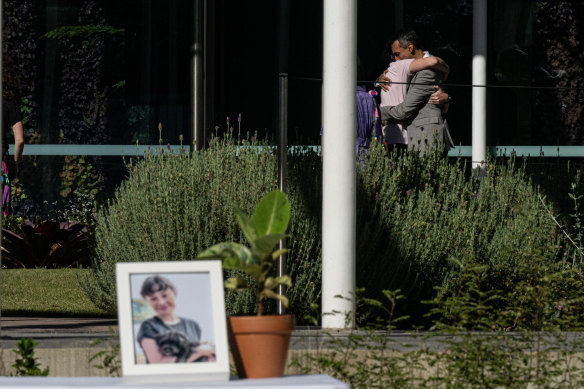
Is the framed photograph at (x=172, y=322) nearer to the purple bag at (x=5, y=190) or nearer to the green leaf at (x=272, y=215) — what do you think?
the green leaf at (x=272, y=215)

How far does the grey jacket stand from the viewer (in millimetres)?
6625

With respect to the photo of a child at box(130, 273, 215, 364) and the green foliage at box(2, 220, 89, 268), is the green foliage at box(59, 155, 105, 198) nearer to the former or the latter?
the green foliage at box(2, 220, 89, 268)

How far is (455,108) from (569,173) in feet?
2.70

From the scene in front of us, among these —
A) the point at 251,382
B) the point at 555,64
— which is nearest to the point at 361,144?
the point at 251,382

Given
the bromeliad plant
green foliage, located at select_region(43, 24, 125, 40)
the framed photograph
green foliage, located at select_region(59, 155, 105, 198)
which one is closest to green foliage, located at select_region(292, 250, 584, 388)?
the bromeliad plant

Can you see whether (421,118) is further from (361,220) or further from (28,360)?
(28,360)

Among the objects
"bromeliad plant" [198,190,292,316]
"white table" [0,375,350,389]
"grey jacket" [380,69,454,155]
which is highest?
"grey jacket" [380,69,454,155]

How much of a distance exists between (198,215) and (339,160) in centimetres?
140

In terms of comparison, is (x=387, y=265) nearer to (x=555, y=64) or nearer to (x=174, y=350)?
(x=174, y=350)

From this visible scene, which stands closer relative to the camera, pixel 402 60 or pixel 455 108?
pixel 455 108

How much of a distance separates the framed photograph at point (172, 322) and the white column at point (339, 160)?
2.01m

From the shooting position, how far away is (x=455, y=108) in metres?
6.89

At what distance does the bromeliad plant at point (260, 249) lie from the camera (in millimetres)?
3174

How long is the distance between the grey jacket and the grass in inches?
87.6
